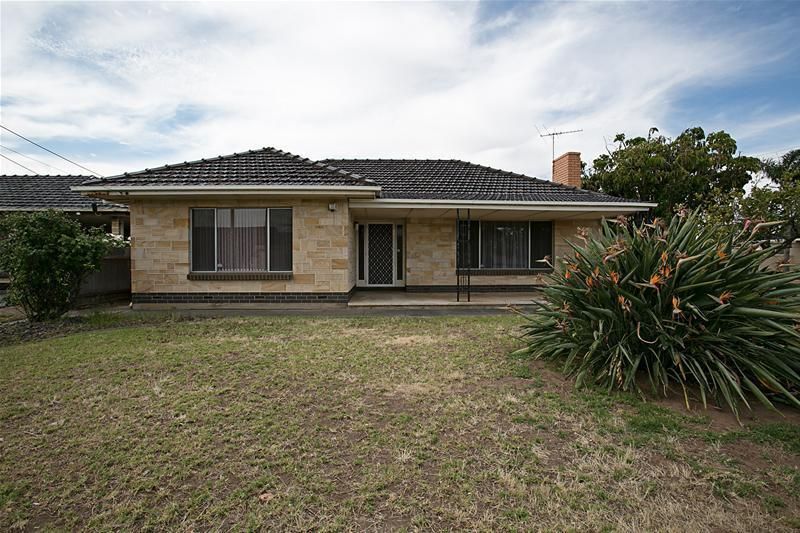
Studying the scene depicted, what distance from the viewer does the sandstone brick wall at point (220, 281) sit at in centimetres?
1102

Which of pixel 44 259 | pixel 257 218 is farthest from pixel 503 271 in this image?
pixel 44 259

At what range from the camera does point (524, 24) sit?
11.5 meters

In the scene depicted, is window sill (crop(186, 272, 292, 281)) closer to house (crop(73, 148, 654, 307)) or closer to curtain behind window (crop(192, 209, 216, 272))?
house (crop(73, 148, 654, 307))

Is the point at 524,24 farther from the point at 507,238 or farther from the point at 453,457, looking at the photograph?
the point at 453,457

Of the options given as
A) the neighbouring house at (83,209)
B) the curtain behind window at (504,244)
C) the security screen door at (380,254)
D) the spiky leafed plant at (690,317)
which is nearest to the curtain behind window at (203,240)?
the neighbouring house at (83,209)

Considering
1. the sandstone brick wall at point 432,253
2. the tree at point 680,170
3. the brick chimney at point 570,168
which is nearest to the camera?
the sandstone brick wall at point 432,253

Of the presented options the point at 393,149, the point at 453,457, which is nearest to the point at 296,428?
the point at 453,457

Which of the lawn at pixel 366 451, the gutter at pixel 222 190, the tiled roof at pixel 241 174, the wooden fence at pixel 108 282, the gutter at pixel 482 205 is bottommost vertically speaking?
the lawn at pixel 366 451

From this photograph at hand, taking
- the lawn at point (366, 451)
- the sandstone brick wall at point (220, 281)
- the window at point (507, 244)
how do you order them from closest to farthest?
the lawn at point (366, 451) → the sandstone brick wall at point (220, 281) → the window at point (507, 244)

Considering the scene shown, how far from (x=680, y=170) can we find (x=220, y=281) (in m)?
22.8

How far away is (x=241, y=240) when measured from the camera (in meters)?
11.2

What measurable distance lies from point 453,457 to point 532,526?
89cm

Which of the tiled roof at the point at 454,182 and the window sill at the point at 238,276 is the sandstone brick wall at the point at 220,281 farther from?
the tiled roof at the point at 454,182

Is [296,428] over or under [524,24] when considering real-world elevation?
under
